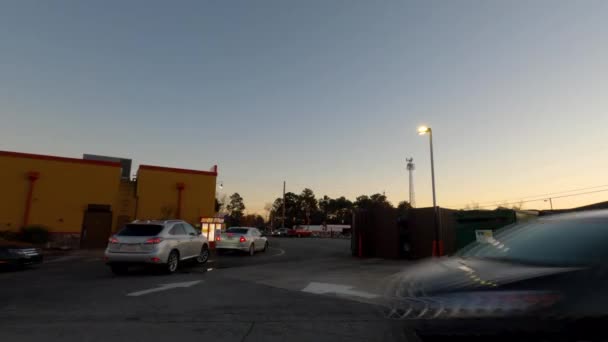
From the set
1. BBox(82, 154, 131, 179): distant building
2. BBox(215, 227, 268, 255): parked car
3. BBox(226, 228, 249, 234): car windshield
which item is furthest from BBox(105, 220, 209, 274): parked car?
BBox(82, 154, 131, 179): distant building

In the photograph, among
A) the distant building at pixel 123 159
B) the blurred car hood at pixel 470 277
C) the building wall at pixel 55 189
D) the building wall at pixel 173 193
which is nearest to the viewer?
the blurred car hood at pixel 470 277

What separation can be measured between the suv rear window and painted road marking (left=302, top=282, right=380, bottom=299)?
5.01 metres

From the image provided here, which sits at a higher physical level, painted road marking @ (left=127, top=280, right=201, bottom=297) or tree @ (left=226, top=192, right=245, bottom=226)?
tree @ (left=226, top=192, right=245, bottom=226)

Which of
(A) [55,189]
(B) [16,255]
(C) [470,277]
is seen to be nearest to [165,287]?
(B) [16,255]

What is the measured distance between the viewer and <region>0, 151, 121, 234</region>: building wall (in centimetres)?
2114

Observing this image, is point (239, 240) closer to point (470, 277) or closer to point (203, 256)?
point (203, 256)

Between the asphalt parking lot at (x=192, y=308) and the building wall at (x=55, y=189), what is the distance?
14015 millimetres

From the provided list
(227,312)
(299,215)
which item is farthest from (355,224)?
(299,215)

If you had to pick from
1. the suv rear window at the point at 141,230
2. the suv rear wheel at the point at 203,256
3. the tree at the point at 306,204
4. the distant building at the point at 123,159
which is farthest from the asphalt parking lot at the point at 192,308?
the tree at the point at 306,204

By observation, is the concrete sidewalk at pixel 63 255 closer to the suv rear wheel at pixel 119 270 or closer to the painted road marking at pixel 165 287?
the suv rear wheel at pixel 119 270

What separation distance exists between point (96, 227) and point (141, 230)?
15403 mm

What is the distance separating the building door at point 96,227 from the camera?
73.8ft

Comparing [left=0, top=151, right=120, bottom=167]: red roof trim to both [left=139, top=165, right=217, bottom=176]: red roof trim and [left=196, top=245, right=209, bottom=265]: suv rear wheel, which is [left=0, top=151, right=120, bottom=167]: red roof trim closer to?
[left=139, top=165, right=217, bottom=176]: red roof trim

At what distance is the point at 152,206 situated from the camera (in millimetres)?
24656
